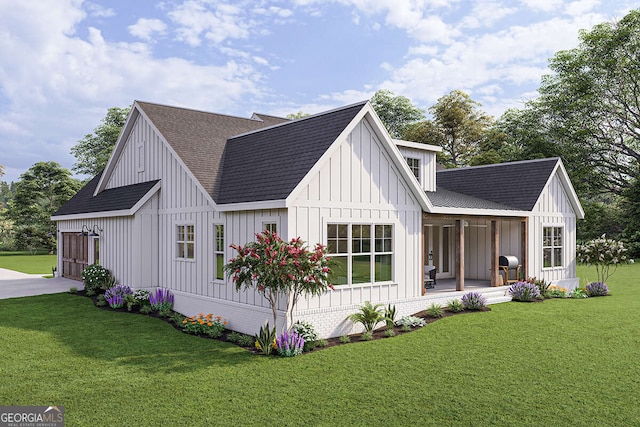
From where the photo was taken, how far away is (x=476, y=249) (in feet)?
66.4

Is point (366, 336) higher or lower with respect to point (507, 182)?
lower

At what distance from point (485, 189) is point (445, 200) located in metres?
4.81

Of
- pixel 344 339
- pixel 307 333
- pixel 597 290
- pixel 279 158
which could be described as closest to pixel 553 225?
pixel 597 290

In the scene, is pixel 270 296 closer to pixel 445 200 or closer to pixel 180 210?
pixel 180 210

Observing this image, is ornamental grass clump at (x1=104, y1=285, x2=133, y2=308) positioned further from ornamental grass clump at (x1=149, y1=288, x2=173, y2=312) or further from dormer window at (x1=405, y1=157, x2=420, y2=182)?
dormer window at (x1=405, y1=157, x2=420, y2=182)

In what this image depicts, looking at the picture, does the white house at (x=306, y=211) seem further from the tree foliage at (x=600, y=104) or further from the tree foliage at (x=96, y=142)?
the tree foliage at (x=96, y=142)

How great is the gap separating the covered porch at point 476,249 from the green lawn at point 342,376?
3.75 metres

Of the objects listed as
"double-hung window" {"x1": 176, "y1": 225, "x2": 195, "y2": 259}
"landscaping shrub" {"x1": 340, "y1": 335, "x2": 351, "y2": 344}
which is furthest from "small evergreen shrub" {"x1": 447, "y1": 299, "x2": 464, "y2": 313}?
"double-hung window" {"x1": 176, "y1": 225, "x2": 195, "y2": 259}

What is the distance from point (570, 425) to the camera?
6.75 metres

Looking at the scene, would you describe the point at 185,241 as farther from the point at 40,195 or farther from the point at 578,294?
the point at 40,195

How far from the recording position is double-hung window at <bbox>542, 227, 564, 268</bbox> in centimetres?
1933

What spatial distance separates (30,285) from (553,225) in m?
20.7

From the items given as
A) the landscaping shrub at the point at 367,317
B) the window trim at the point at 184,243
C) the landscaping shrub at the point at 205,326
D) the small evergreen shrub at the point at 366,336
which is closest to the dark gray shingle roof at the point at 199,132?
the window trim at the point at 184,243

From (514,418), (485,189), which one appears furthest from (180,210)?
(485,189)
